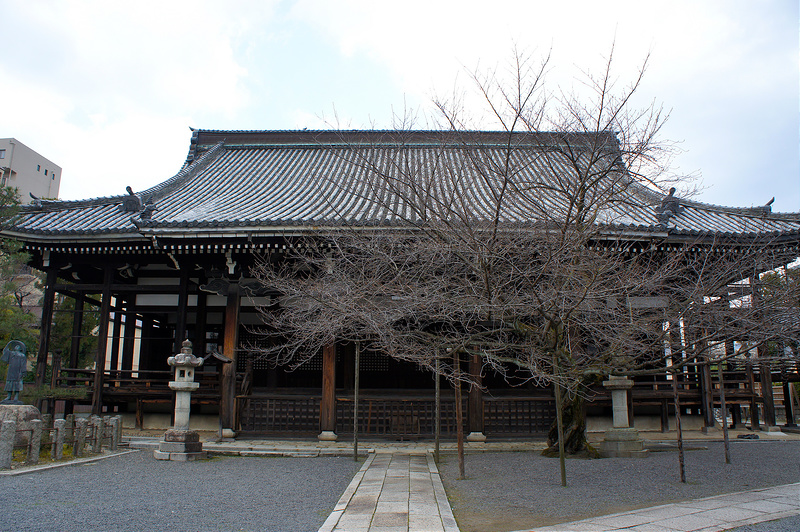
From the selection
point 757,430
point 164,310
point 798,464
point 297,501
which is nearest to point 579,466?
point 798,464

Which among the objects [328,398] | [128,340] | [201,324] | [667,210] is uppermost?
[667,210]

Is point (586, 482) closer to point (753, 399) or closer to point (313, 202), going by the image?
point (753, 399)

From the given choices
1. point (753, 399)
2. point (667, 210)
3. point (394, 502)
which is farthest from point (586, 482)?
point (753, 399)

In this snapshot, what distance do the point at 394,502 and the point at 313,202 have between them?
26.5ft

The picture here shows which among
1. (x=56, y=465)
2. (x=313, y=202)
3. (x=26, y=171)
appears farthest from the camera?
(x=26, y=171)

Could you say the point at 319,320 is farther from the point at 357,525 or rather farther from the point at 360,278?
the point at 357,525

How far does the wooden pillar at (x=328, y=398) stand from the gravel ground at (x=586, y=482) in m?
2.58

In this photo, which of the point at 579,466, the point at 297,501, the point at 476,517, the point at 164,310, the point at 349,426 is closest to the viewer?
the point at 476,517

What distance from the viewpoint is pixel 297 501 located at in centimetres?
585

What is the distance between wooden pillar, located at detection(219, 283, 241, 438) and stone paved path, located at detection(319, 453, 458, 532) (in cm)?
369

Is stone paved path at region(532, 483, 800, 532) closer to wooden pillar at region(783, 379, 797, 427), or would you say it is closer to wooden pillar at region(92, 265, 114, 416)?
wooden pillar at region(783, 379, 797, 427)

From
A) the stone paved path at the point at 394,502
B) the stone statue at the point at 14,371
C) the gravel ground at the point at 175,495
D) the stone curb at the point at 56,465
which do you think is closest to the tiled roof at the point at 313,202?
the stone statue at the point at 14,371

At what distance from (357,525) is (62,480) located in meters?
4.46

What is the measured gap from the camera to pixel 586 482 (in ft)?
21.9
